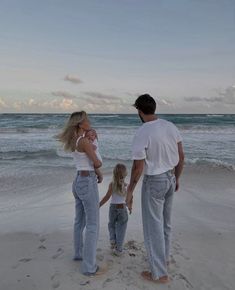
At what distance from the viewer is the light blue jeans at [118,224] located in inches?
180

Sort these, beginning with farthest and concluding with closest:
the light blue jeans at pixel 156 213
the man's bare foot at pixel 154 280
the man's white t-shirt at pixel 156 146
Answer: the man's bare foot at pixel 154 280
the light blue jeans at pixel 156 213
the man's white t-shirt at pixel 156 146

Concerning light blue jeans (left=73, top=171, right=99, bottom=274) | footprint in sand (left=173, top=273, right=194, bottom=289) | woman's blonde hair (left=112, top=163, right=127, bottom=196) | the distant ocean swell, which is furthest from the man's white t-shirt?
the distant ocean swell

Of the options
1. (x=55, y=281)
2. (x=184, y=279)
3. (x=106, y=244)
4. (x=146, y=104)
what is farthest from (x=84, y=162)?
(x=184, y=279)

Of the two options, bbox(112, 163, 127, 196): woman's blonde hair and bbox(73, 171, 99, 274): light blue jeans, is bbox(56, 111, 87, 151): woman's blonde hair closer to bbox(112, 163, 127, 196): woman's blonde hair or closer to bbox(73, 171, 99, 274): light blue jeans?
bbox(73, 171, 99, 274): light blue jeans

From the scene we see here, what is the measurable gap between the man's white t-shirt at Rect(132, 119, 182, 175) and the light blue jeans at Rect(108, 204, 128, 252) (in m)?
1.04

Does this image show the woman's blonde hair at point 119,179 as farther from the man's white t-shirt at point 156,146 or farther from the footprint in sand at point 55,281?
the footprint in sand at point 55,281

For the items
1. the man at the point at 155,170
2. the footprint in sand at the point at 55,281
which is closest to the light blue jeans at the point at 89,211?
the footprint in sand at the point at 55,281

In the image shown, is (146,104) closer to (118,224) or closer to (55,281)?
(118,224)

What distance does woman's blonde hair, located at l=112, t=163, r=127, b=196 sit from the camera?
4.57 metres

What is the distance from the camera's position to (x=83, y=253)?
4090 millimetres

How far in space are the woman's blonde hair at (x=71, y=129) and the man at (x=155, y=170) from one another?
2.02 ft

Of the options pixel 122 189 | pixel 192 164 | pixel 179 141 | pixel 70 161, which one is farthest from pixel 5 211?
pixel 192 164

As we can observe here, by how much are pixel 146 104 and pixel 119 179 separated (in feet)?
4.10

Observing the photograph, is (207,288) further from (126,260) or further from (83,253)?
(83,253)
